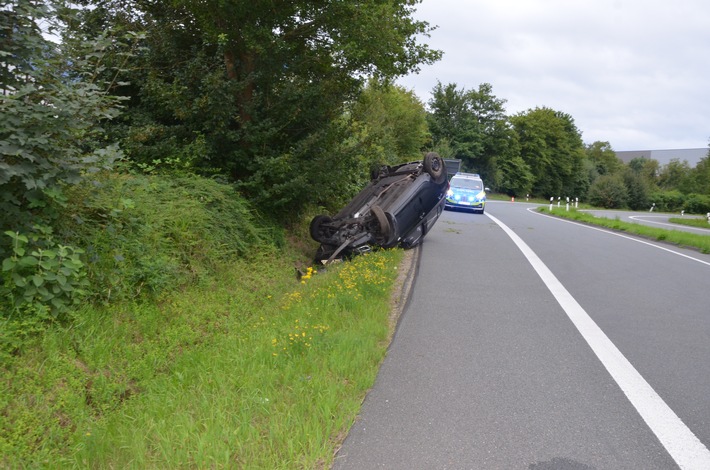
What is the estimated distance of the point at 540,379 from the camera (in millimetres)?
4184

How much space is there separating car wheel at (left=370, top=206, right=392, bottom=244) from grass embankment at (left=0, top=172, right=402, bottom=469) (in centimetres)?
310

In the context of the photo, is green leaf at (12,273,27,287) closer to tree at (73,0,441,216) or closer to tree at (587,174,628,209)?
tree at (73,0,441,216)

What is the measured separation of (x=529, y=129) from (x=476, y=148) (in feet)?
46.4

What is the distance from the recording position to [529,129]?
2936 inches

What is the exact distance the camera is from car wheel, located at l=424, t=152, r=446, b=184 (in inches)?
439

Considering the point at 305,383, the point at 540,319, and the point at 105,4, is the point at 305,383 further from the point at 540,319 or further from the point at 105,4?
the point at 105,4

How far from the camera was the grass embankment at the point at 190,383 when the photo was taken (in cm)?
311

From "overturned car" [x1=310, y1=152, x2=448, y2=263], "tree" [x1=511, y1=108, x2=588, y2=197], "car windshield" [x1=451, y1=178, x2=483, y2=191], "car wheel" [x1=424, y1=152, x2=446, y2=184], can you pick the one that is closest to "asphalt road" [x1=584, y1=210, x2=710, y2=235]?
"car windshield" [x1=451, y1=178, x2=483, y2=191]

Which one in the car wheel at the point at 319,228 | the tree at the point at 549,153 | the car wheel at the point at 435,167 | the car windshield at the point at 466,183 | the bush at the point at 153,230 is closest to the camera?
the bush at the point at 153,230

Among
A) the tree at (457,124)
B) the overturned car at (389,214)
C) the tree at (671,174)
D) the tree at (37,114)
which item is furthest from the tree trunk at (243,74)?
the tree at (671,174)

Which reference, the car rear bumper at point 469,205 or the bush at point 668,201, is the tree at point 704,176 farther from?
the car rear bumper at point 469,205

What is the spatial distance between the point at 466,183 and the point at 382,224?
16100 millimetres

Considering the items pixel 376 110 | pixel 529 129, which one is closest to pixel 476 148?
pixel 529 129

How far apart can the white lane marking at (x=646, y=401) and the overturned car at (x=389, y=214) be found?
4.03 meters
